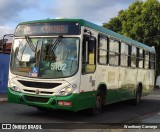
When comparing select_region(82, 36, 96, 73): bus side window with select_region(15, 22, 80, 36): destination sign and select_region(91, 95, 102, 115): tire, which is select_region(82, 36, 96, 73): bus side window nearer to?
select_region(15, 22, 80, 36): destination sign

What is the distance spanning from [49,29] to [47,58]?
94cm

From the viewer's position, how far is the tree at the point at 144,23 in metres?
42.6

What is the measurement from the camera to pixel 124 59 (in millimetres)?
17031

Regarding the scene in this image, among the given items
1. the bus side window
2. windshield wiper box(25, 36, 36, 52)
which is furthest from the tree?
windshield wiper box(25, 36, 36, 52)

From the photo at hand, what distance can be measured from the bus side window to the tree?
29.3 meters

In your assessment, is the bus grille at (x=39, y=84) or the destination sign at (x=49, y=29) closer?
the bus grille at (x=39, y=84)

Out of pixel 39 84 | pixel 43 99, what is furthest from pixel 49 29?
pixel 43 99

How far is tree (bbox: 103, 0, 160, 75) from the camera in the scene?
1676 inches

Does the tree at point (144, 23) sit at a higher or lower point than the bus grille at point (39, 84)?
higher

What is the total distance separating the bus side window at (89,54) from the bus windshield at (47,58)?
317 millimetres

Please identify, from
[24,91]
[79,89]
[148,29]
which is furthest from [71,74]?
[148,29]

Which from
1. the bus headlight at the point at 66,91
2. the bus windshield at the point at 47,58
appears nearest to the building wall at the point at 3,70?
the bus windshield at the point at 47,58

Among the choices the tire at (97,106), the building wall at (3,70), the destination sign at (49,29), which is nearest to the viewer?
the destination sign at (49,29)

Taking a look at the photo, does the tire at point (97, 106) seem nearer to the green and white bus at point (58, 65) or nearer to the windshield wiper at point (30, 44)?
the green and white bus at point (58, 65)
